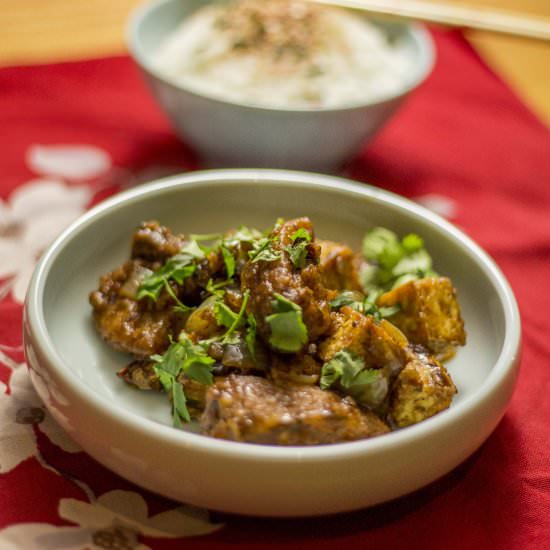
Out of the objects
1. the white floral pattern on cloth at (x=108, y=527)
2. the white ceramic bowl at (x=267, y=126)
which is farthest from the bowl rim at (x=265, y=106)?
the white floral pattern on cloth at (x=108, y=527)

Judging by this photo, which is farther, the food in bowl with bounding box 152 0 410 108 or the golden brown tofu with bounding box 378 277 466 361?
the food in bowl with bounding box 152 0 410 108

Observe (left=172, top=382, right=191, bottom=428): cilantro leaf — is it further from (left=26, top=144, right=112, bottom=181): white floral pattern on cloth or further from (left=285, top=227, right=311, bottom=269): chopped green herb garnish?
(left=26, top=144, right=112, bottom=181): white floral pattern on cloth

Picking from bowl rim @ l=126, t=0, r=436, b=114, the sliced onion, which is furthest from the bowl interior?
bowl rim @ l=126, t=0, r=436, b=114

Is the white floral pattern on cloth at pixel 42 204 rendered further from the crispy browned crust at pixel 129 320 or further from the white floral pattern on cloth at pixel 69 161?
the crispy browned crust at pixel 129 320

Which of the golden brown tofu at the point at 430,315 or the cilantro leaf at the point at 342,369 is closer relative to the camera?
the cilantro leaf at the point at 342,369

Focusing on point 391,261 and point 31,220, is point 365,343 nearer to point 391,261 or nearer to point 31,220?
point 391,261

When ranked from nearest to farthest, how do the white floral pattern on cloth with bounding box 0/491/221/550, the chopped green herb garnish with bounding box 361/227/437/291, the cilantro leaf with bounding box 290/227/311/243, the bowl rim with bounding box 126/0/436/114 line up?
1. the white floral pattern on cloth with bounding box 0/491/221/550
2. the cilantro leaf with bounding box 290/227/311/243
3. the chopped green herb garnish with bounding box 361/227/437/291
4. the bowl rim with bounding box 126/0/436/114

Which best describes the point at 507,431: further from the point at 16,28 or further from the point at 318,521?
the point at 16,28
